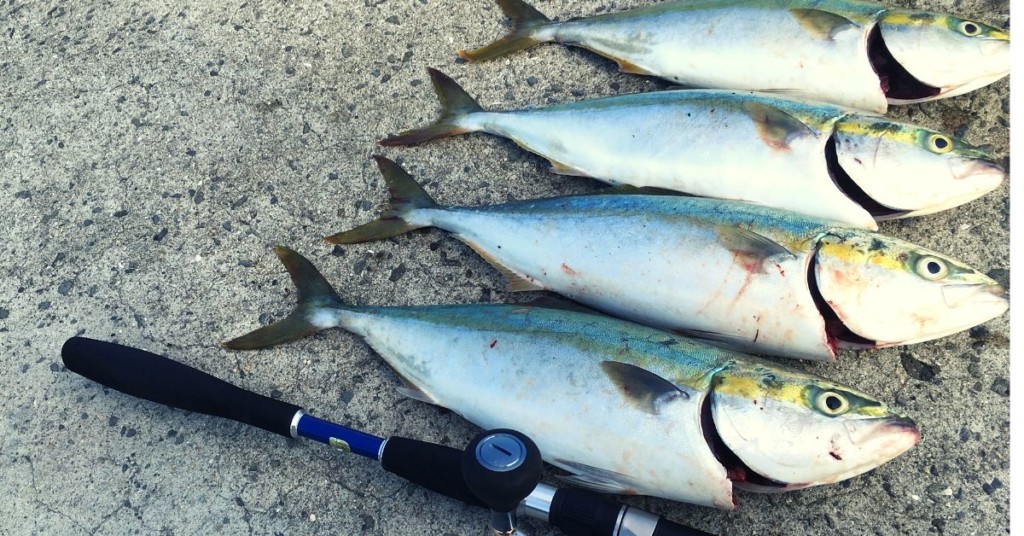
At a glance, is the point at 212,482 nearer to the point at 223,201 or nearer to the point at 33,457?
the point at 33,457

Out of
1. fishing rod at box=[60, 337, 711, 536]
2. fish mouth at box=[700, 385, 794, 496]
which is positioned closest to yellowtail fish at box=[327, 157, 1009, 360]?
fish mouth at box=[700, 385, 794, 496]

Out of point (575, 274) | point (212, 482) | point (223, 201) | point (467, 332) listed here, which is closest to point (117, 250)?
point (223, 201)

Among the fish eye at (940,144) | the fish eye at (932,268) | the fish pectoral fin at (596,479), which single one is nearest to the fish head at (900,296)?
the fish eye at (932,268)

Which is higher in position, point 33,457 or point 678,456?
point 678,456

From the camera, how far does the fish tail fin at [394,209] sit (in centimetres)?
275

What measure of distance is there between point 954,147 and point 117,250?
9.77ft

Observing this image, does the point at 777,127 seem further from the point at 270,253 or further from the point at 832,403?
the point at 270,253

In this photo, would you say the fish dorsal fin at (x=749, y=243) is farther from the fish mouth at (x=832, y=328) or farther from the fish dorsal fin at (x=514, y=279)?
the fish dorsal fin at (x=514, y=279)

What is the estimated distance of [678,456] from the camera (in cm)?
192

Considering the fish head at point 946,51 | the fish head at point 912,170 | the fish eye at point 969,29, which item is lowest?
the fish head at point 912,170

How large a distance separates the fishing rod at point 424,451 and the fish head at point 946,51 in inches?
74.7

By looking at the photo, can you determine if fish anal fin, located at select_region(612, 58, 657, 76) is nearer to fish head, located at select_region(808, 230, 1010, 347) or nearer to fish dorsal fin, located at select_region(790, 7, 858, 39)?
fish dorsal fin, located at select_region(790, 7, 858, 39)

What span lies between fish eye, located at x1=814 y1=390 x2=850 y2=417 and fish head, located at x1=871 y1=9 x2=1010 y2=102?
1.44 m

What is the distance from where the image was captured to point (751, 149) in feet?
8.50
